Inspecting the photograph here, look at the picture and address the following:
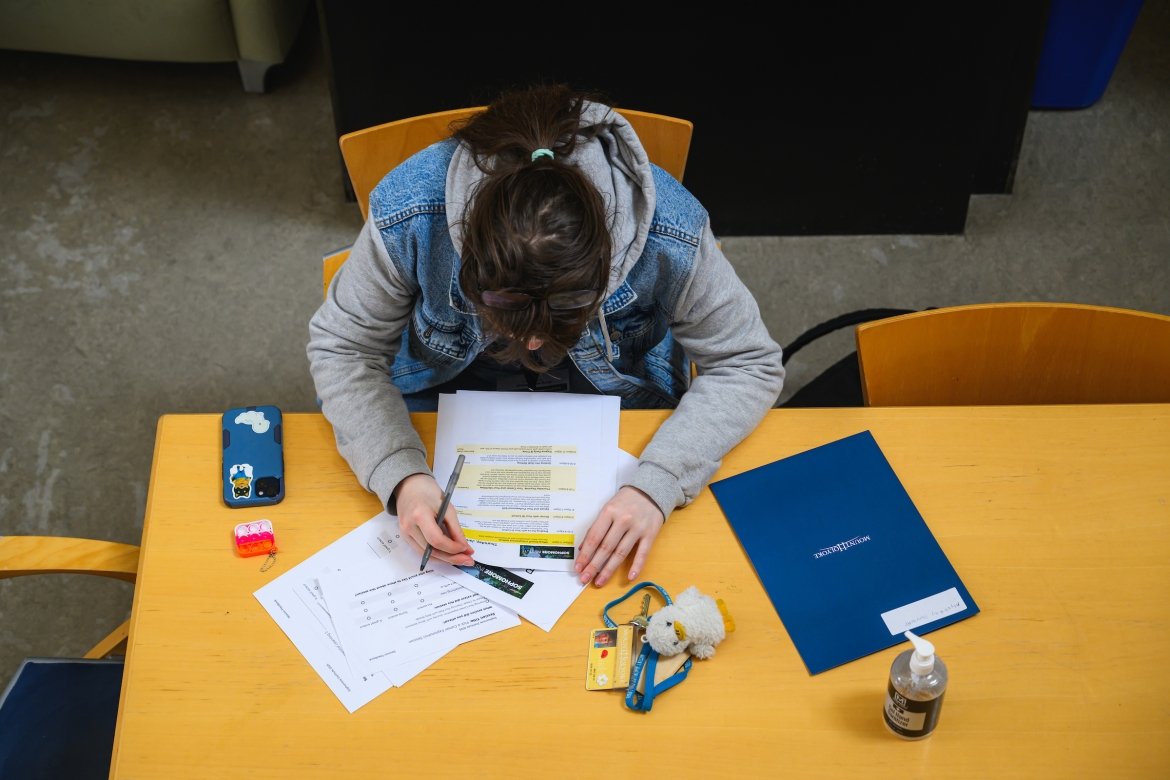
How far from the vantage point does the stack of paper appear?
1226mm

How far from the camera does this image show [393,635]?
1234 mm

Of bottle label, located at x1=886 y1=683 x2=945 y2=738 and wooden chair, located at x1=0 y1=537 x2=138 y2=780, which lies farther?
wooden chair, located at x1=0 y1=537 x2=138 y2=780

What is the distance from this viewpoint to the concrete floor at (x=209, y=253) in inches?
93.5

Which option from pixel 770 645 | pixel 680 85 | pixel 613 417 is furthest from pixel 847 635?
pixel 680 85

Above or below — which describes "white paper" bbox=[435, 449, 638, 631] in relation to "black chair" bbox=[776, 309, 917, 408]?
above

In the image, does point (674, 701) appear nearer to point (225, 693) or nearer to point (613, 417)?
point (613, 417)

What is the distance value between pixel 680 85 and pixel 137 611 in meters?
1.67

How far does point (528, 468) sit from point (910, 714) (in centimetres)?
53

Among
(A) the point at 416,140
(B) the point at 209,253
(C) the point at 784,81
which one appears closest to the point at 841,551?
(A) the point at 416,140

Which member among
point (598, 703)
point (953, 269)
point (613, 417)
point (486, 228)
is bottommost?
point (953, 269)

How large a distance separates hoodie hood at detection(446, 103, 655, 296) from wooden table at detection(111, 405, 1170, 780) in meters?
0.26

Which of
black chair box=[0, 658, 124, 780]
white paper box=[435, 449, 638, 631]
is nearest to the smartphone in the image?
white paper box=[435, 449, 638, 631]

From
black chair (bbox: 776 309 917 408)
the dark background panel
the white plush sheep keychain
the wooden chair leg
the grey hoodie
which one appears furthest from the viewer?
A: the dark background panel

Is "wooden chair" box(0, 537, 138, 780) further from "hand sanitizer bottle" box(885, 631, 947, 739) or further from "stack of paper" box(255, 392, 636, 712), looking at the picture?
"hand sanitizer bottle" box(885, 631, 947, 739)
